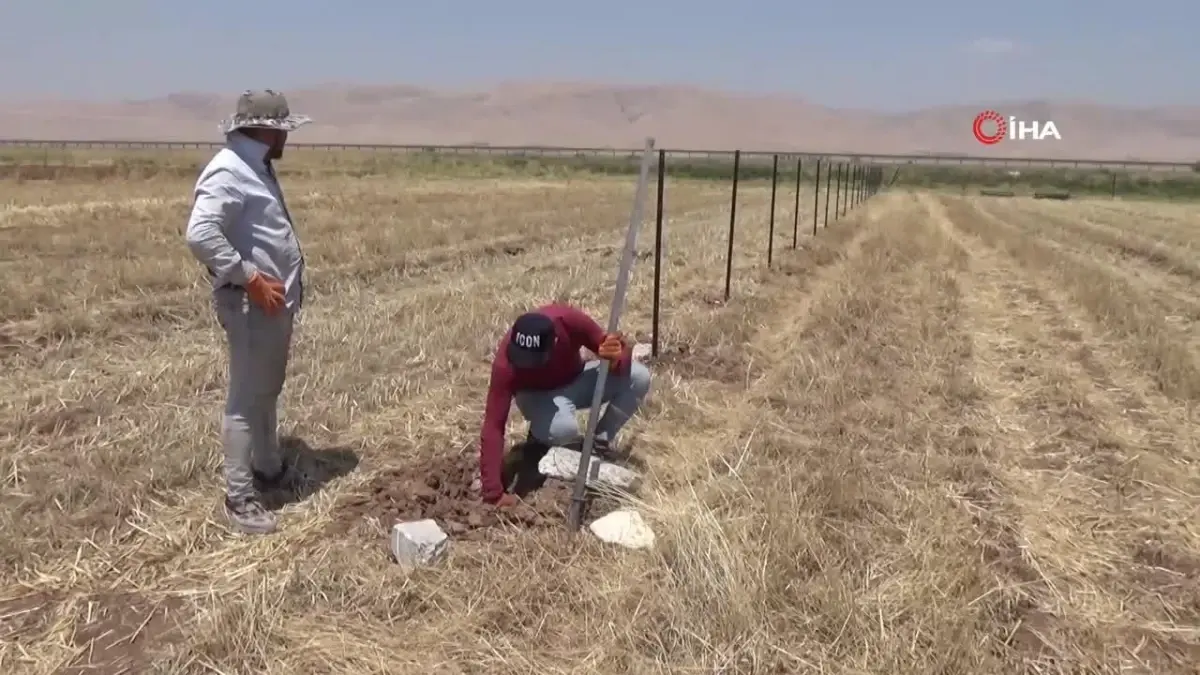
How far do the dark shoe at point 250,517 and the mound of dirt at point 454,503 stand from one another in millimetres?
335

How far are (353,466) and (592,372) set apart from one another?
57.7 inches

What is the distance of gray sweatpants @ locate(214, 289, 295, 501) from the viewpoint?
468cm

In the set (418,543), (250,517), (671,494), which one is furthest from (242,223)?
(671,494)

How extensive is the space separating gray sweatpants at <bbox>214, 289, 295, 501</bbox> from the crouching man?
106cm

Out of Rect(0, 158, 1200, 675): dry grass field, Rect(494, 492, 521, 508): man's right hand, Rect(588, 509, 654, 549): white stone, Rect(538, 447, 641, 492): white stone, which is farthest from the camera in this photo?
Rect(538, 447, 641, 492): white stone

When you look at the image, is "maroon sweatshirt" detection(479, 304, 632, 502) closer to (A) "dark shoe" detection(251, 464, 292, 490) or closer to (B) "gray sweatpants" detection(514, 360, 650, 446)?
(B) "gray sweatpants" detection(514, 360, 650, 446)

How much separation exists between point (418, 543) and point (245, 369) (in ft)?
4.11

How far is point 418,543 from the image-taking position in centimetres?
434

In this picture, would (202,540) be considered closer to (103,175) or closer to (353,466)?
(353,466)

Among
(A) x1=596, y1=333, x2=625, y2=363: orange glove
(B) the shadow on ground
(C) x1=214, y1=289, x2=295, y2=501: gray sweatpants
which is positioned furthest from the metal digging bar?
(C) x1=214, y1=289, x2=295, y2=501: gray sweatpants

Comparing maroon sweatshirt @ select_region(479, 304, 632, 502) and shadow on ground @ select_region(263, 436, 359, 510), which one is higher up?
maroon sweatshirt @ select_region(479, 304, 632, 502)

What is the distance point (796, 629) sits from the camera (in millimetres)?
3850

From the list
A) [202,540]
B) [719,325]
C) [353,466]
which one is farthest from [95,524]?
[719,325]

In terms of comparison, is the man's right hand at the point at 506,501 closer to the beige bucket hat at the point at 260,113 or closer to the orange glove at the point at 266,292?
the orange glove at the point at 266,292
